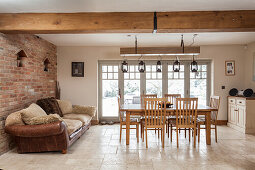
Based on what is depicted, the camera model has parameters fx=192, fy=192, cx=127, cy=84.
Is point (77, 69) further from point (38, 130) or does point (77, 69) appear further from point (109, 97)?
point (38, 130)

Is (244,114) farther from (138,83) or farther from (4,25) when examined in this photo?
(4,25)

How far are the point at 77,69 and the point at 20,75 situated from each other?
84.2 inches

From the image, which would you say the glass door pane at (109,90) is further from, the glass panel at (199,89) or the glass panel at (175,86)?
the glass panel at (199,89)

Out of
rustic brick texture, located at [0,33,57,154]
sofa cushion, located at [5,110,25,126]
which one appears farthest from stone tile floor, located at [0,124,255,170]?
rustic brick texture, located at [0,33,57,154]

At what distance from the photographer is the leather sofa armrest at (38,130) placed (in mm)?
3236

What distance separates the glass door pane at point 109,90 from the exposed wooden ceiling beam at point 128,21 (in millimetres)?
Result: 2997

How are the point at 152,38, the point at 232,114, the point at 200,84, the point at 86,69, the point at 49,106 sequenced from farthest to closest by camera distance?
the point at 200,84
the point at 86,69
the point at 232,114
the point at 152,38
the point at 49,106

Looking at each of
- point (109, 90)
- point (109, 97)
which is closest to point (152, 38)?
point (109, 90)

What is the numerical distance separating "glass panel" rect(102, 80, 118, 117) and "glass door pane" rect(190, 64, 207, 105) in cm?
247

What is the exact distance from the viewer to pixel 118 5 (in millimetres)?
2904

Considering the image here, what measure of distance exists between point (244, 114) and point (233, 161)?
88.6 inches

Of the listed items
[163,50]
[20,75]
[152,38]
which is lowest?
[20,75]

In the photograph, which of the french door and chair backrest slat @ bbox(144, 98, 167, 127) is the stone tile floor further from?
the french door

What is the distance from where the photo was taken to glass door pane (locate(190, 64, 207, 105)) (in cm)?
612
